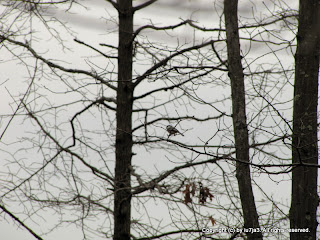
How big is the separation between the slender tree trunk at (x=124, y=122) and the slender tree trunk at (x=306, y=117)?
328cm

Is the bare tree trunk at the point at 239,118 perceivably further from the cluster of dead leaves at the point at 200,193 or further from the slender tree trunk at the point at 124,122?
the slender tree trunk at the point at 124,122

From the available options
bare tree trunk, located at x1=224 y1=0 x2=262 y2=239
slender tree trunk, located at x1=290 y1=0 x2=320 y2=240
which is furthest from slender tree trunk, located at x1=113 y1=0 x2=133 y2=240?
slender tree trunk, located at x1=290 y1=0 x2=320 y2=240

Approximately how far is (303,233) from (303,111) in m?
1.57

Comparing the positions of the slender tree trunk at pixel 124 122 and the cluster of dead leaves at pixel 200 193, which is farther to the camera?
the slender tree trunk at pixel 124 122

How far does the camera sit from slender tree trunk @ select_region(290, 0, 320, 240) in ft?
20.9

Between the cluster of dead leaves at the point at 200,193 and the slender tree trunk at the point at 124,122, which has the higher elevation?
the slender tree trunk at the point at 124,122

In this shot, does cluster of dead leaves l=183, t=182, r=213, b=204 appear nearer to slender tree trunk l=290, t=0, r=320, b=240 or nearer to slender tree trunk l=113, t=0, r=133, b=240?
slender tree trunk l=290, t=0, r=320, b=240

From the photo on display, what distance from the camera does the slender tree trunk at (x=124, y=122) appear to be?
349 inches

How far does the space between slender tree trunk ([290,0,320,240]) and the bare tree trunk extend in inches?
21.4

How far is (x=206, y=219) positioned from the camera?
7.78 m

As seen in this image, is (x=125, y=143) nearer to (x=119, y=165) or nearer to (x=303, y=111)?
(x=119, y=165)

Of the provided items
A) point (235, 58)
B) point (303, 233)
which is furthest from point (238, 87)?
point (303, 233)

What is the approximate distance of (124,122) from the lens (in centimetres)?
920

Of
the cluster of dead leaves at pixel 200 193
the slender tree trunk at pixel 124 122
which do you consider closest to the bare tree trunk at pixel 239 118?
the cluster of dead leaves at pixel 200 193
